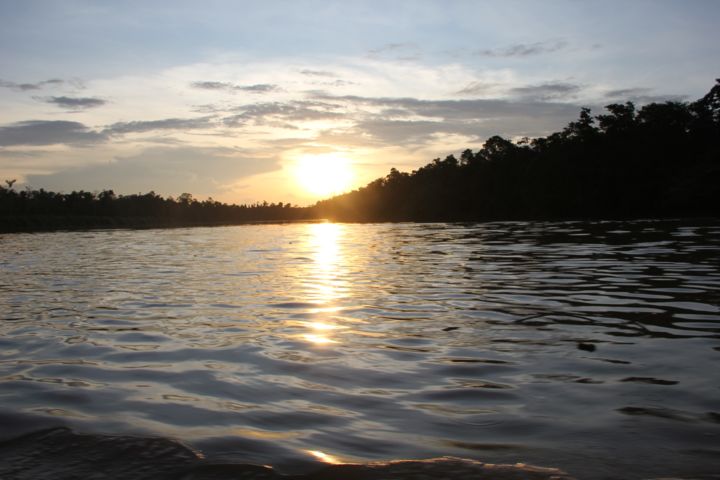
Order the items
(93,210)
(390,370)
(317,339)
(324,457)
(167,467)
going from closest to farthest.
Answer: (167,467) < (324,457) < (390,370) < (317,339) < (93,210)

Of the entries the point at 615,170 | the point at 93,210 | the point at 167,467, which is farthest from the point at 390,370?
the point at 93,210

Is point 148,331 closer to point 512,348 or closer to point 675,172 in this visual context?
point 512,348

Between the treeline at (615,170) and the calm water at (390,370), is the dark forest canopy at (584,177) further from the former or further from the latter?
the calm water at (390,370)

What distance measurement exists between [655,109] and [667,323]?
82704 millimetres

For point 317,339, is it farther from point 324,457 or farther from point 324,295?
point 324,295

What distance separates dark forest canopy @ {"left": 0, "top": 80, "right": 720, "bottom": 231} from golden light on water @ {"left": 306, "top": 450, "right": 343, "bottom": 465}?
7265cm

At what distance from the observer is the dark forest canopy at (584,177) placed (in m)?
72.9

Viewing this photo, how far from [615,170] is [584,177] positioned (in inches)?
237

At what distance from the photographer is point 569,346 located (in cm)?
629

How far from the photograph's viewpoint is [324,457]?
11.4 feet

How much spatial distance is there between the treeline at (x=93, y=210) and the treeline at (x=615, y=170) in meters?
64.2

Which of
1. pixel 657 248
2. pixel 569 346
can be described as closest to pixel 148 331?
pixel 569 346

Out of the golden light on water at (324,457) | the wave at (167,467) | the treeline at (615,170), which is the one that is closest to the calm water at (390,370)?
the golden light on water at (324,457)

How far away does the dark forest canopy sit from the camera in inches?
2872
